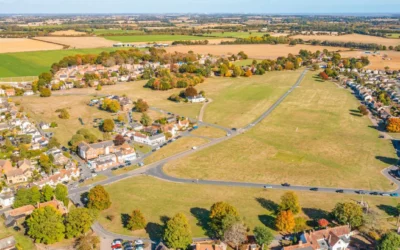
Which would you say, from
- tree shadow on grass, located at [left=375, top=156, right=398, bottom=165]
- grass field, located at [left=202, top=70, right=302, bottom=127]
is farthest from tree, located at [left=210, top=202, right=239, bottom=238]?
grass field, located at [left=202, top=70, right=302, bottom=127]

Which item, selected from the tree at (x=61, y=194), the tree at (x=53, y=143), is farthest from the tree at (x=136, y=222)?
the tree at (x=53, y=143)

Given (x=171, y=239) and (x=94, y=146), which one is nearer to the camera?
(x=171, y=239)

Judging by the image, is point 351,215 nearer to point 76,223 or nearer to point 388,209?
point 388,209

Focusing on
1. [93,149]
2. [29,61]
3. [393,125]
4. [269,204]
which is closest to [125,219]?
[269,204]

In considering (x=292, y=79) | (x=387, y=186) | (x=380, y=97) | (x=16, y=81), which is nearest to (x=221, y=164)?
(x=387, y=186)

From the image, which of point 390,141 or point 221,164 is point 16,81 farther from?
point 390,141
